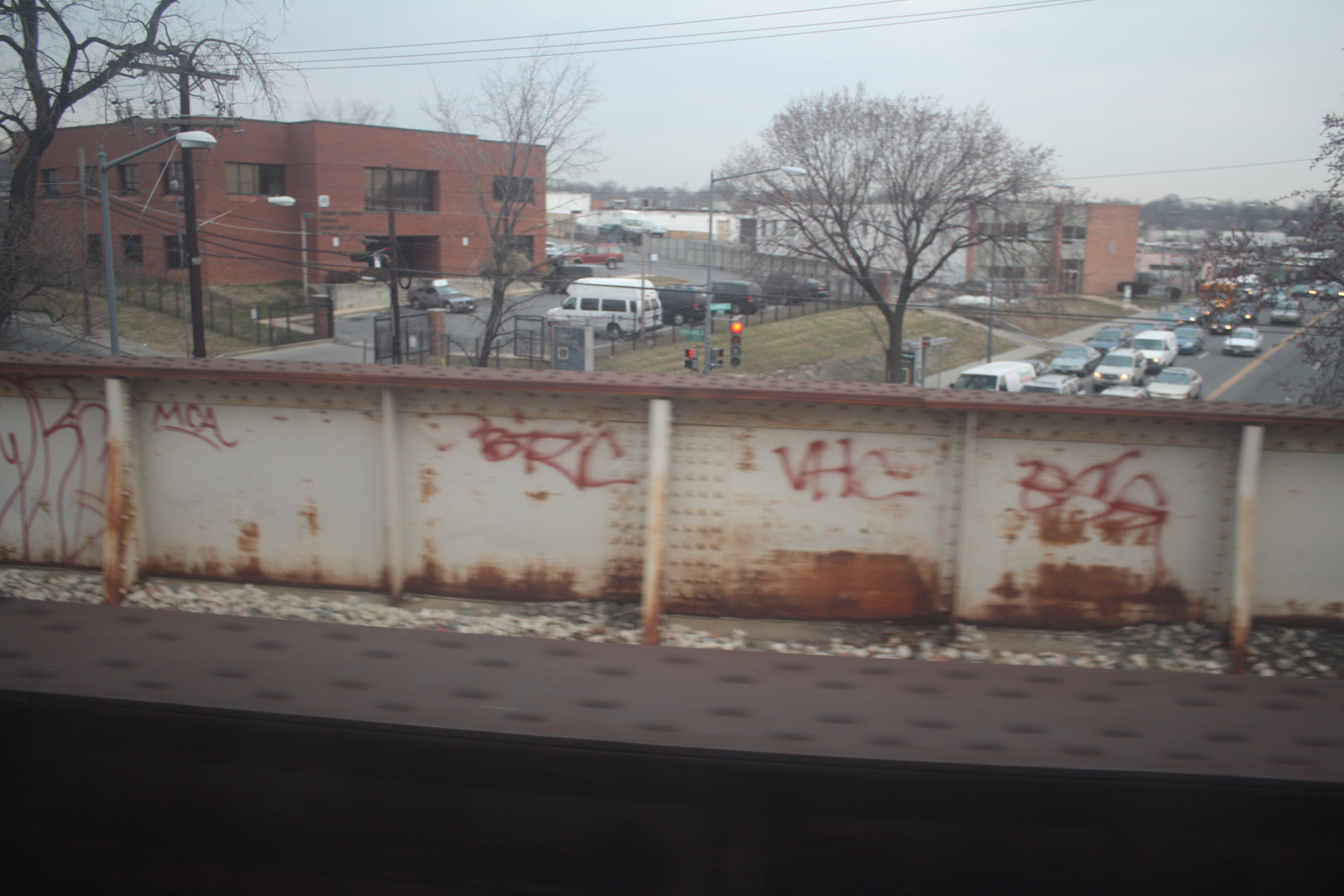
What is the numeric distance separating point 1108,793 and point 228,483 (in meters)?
6.65

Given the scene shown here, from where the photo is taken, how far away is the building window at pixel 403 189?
184ft

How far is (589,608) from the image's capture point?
660cm

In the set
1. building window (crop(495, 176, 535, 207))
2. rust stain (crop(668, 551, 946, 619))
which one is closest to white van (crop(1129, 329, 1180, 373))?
building window (crop(495, 176, 535, 207))

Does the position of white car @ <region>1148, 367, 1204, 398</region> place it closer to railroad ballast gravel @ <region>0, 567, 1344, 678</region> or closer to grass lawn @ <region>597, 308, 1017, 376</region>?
grass lawn @ <region>597, 308, 1017, 376</region>

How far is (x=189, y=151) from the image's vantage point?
74.0 feet

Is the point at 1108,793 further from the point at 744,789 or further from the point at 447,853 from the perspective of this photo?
the point at 447,853

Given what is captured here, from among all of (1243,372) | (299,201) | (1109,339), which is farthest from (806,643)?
(299,201)

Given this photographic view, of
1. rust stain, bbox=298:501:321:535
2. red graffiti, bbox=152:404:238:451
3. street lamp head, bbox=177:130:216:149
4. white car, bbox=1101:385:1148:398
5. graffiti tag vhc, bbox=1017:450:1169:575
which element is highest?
street lamp head, bbox=177:130:216:149

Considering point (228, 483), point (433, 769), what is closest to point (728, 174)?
point (228, 483)

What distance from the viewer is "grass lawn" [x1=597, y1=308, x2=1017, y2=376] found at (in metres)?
39.6

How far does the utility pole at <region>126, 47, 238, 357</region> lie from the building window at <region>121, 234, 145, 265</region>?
14.7 meters

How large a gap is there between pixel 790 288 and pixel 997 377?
39.7 feet

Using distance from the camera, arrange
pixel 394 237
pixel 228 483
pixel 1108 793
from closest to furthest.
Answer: pixel 1108 793 < pixel 228 483 < pixel 394 237

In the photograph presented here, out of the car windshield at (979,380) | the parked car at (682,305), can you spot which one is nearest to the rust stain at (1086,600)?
the car windshield at (979,380)
